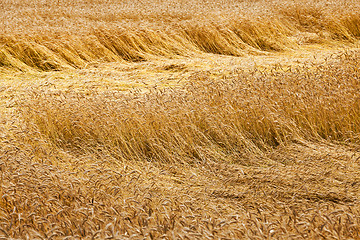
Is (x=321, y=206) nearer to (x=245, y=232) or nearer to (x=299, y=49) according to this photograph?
(x=245, y=232)

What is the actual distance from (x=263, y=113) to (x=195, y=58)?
327 cm

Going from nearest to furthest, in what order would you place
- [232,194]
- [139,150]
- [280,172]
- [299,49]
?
[232,194], [280,172], [139,150], [299,49]

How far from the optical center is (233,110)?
3.63 metres

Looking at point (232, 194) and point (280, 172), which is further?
point (280, 172)

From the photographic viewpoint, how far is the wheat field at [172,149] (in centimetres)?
200

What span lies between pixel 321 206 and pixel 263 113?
1398 mm

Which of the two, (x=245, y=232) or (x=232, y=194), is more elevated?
(x=245, y=232)

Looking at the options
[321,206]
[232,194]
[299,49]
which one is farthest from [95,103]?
[299,49]

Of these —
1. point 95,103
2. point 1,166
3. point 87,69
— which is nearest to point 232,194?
point 1,166

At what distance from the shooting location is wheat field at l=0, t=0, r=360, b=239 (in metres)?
2.00

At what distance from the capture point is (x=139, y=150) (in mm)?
3430

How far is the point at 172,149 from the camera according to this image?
3.33 meters

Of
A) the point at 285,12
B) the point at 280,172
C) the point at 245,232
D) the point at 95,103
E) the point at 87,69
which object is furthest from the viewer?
the point at 285,12

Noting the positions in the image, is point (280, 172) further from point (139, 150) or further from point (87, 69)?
point (87, 69)
